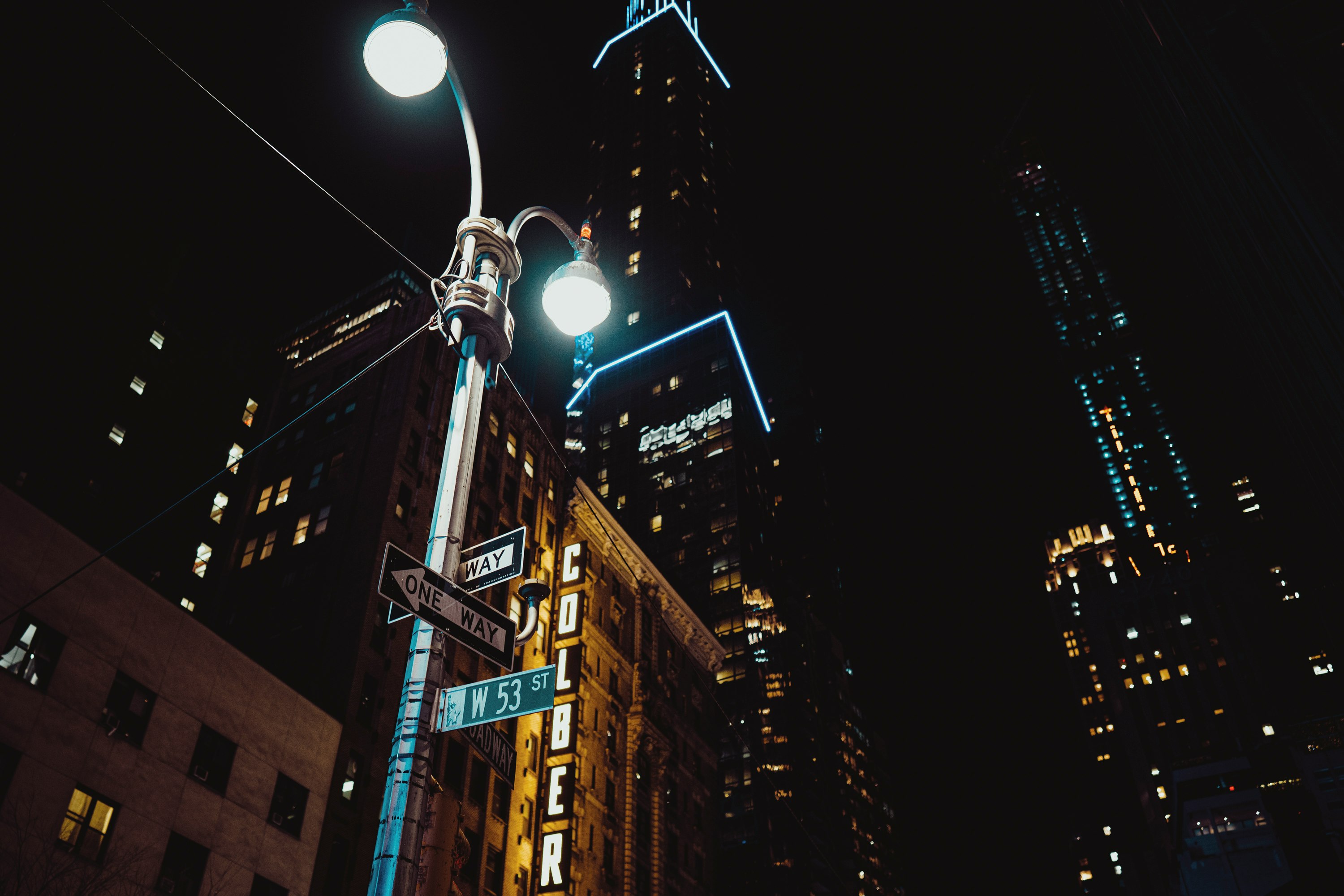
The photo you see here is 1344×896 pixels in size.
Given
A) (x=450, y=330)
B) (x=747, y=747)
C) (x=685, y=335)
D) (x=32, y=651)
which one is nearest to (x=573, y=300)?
(x=450, y=330)

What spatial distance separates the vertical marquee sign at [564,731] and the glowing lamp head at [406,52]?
35.0 metres

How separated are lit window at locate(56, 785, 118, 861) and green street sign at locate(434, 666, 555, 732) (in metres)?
23.4

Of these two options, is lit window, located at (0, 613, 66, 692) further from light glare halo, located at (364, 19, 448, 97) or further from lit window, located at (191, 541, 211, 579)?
lit window, located at (191, 541, 211, 579)

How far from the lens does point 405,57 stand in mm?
11117

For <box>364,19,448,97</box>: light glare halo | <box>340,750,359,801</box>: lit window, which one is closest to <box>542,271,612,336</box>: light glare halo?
<box>364,19,448,97</box>: light glare halo

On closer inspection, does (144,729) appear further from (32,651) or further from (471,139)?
(471,139)

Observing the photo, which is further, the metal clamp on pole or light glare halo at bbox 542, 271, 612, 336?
light glare halo at bbox 542, 271, 612, 336

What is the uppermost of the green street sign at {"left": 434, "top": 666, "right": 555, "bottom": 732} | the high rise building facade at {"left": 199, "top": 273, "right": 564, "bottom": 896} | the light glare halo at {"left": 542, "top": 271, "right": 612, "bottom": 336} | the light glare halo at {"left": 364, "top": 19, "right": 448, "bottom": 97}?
the high rise building facade at {"left": 199, "top": 273, "right": 564, "bottom": 896}

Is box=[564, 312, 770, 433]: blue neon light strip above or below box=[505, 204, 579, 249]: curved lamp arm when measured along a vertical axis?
above

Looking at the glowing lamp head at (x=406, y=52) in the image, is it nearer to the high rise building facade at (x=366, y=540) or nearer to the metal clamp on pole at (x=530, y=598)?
the metal clamp on pole at (x=530, y=598)

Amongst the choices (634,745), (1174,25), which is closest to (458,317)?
(1174,25)

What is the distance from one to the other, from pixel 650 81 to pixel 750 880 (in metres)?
157

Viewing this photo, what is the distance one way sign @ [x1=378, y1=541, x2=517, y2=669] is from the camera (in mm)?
8672

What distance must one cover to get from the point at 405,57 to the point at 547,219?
11.3 feet
